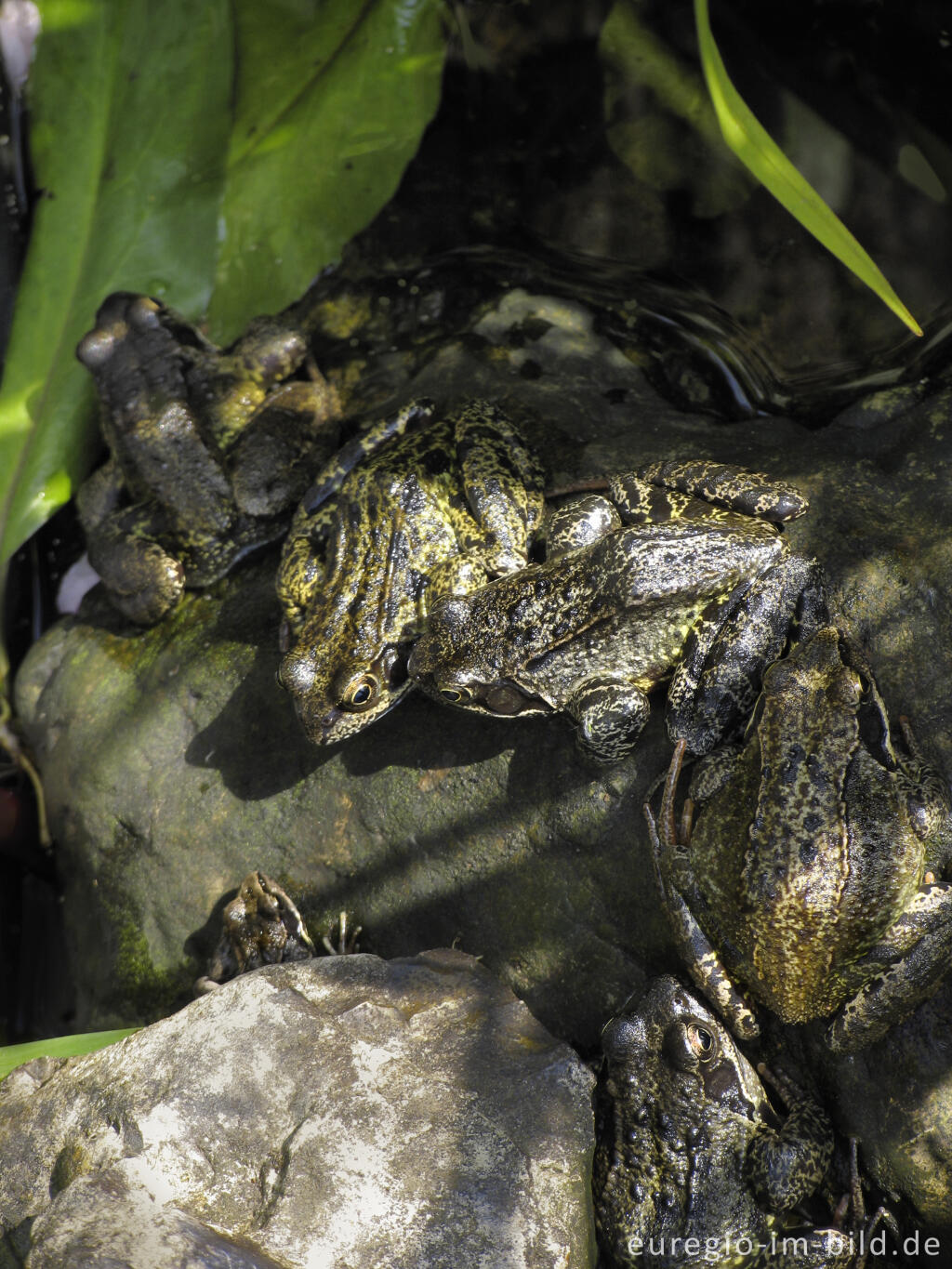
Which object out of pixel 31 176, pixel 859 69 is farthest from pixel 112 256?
pixel 859 69

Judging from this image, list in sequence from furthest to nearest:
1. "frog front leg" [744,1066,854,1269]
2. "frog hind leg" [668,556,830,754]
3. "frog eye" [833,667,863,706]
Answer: "frog hind leg" [668,556,830,754], "frog eye" [833,667,863,706], "frog front leg" [744,1066,854,1269]

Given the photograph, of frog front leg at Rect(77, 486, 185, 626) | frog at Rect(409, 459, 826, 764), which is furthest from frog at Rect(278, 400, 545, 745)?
frog front leg at Rect(77, 486, 185, 626)

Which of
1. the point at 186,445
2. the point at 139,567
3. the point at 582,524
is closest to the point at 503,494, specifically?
the point at 582,524

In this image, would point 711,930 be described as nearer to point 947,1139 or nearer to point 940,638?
point 947,1139

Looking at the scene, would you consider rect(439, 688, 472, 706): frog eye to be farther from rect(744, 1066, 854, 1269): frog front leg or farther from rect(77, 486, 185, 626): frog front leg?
rect(744, 1066, 854, 1269): frog front leg

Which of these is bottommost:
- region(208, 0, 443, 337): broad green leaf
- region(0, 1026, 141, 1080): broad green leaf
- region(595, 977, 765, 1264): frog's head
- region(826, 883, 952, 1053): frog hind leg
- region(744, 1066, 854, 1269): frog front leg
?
region(744, 1066, 854, 1269): frog front leg

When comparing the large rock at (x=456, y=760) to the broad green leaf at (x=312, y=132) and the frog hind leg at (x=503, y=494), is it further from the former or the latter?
the broad green leaf at (x=312, y=132)
